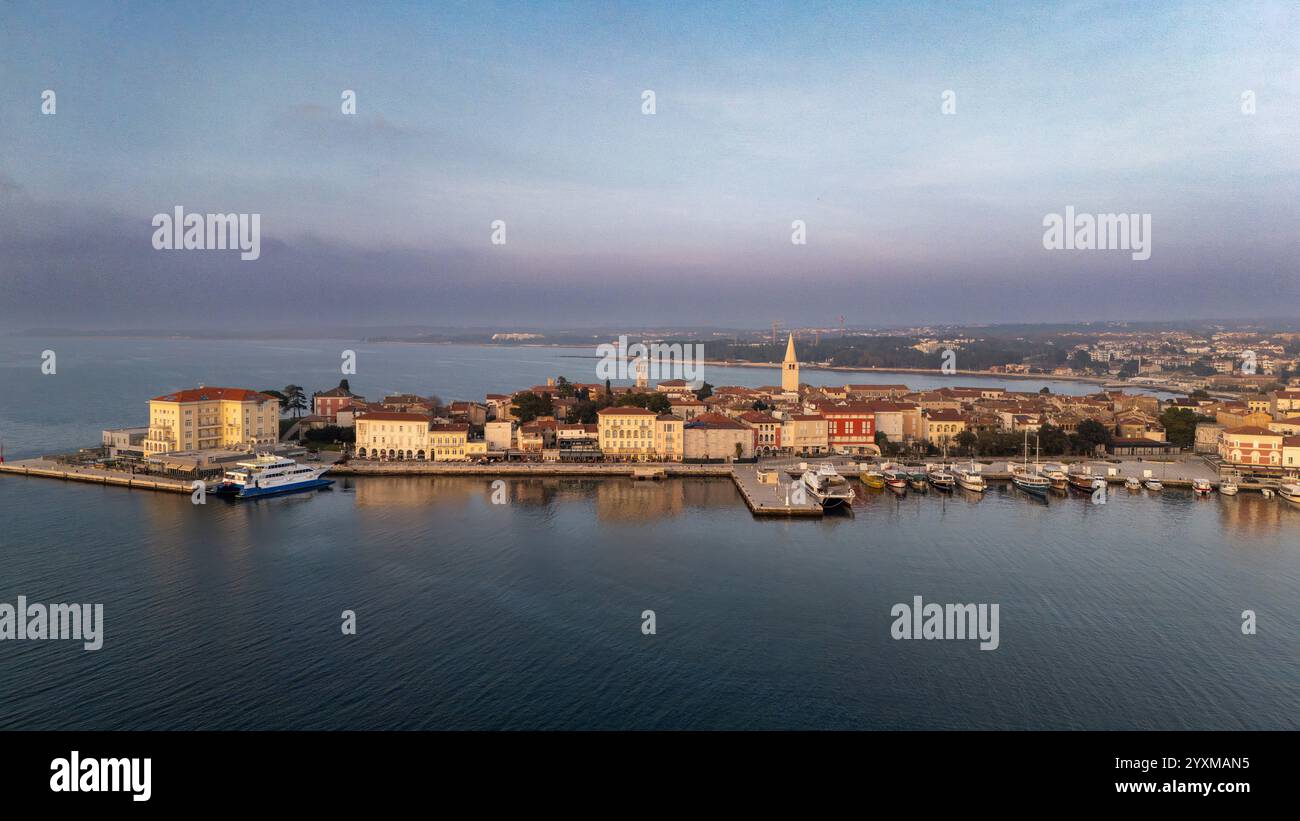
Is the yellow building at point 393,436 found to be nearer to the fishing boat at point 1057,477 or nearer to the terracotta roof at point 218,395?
the terracotta roof at point 218,395

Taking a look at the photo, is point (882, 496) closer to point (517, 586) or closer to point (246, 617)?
point (517, 586)

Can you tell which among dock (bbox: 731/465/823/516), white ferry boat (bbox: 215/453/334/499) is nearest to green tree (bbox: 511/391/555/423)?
white ferry boat (bbox: 215/453/334/499)

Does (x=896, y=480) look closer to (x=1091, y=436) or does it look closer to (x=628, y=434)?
(x=628, y=434)

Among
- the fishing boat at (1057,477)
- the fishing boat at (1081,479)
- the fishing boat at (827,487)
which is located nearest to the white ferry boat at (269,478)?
A: the fishing boat at (827,487)

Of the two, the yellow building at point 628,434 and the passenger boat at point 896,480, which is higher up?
the yellow building at point 628,434

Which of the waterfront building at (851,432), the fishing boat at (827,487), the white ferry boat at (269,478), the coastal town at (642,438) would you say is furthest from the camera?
the waterfront building at (851,432)

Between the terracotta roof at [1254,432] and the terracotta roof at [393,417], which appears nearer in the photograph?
the terracotta roof at [1254,432]

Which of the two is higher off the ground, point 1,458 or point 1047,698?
point 1,458

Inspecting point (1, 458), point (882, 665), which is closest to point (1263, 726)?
point (882, 665)
